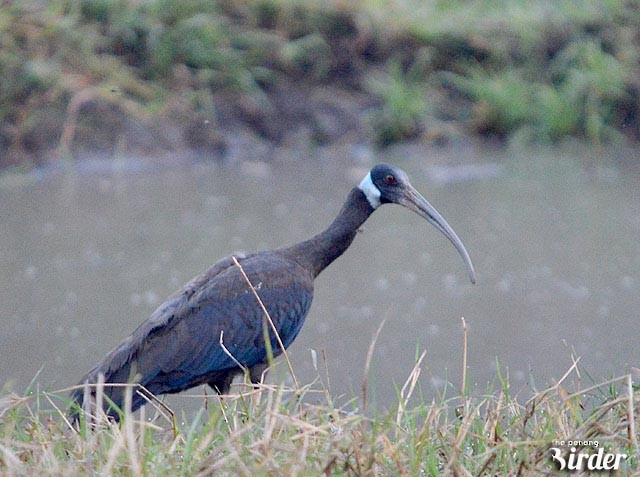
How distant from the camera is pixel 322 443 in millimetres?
3676

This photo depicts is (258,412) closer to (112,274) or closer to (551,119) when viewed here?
(112,274)

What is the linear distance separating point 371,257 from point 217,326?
3.65 metres

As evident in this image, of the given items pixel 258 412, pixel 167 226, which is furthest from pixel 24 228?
pixel 258 412

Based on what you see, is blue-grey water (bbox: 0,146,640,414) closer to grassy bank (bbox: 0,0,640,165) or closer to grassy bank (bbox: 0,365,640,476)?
grassy bank (bbox: 0,0,640,165)

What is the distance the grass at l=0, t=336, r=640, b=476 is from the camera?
11.3ft

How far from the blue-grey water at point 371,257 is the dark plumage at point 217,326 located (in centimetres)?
44

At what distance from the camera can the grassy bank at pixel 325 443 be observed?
344cm

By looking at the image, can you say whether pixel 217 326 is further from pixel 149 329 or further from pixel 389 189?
pixel 389 189

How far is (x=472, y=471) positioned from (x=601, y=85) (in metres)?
9.33

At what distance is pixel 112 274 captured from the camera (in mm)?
7949

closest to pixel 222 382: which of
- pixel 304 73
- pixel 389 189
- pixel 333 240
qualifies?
pixel 333 240

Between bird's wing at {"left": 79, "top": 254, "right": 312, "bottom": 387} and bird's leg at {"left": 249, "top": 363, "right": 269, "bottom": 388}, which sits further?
bird's leg at {"left": 249, "top": 363, "right": 269, "bottom": 388}

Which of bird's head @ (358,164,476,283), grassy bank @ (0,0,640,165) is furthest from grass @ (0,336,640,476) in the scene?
grassy bank @ (0,0,640,165)

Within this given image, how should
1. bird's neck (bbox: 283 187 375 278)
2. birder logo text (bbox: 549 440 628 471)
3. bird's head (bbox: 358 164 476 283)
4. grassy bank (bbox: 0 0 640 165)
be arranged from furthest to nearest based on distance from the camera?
grassy bank (bbox: 0 0 640 165)
bird's head (bbox: 358 164 476 283)
bird's neck (bbox: 283 187 375 278)
birder logo text (bbox: 549 440 628 471)
